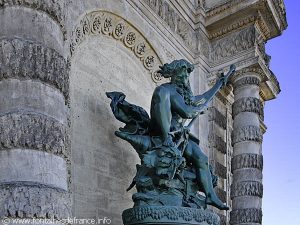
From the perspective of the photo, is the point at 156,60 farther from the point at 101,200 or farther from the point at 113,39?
the point at 101,200

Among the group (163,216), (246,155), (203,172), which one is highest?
(246,155)

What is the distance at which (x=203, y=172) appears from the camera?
5879 mm

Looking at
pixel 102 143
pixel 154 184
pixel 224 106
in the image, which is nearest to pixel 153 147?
pixel 154 184

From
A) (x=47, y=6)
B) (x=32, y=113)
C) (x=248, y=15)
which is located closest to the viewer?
(x=32, y=113)

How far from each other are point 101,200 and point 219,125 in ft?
13.0

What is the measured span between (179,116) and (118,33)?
1922 mm

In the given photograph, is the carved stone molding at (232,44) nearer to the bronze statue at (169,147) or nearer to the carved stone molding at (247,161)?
the carved stone molding at (247,161)

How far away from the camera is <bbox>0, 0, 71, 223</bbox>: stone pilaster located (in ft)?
12.6

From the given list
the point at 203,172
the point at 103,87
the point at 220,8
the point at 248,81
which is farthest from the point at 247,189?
the point at 103,87

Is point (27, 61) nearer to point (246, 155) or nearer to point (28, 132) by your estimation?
point (28, 132)

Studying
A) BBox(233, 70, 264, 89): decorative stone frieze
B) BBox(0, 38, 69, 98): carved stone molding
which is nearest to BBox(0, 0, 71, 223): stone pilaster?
BBox(0, 38, 69, 98): carved stone molding

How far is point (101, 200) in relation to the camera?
6.27m

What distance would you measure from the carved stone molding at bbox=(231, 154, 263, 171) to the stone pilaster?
507cm

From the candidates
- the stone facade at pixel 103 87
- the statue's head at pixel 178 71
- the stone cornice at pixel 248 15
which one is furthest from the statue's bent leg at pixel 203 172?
the stone cornice at pixel 248 15
